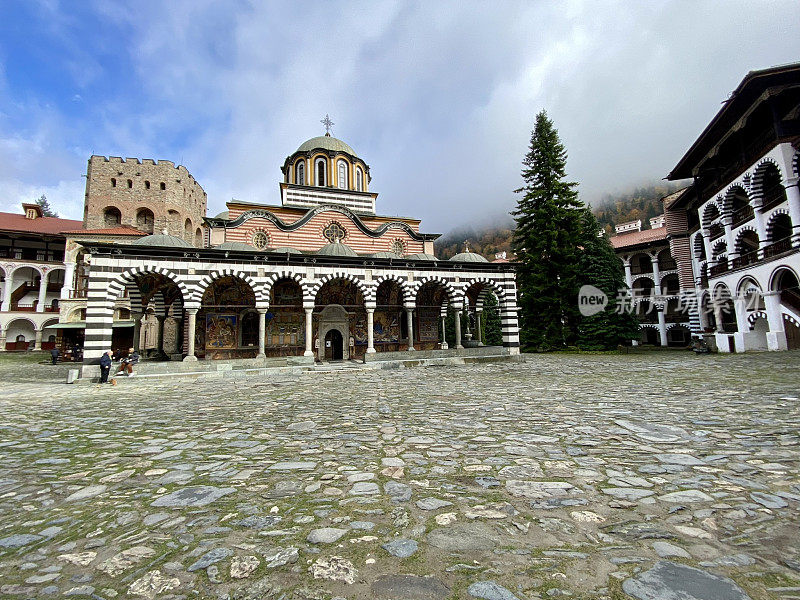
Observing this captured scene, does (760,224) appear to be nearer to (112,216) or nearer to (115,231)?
(115,231)

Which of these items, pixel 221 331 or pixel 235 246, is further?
pixel 235 246

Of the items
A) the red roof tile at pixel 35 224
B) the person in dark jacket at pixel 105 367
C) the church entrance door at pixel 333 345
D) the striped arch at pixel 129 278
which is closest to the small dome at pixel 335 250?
the church entrance door at pixel 333 345

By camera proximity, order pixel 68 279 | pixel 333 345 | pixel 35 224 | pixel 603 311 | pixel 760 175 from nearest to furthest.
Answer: pixel 760 175, pixel 333 345, pixel 603 311, pixel 68 279, pixel 35 224

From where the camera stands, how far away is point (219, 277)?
1664cm

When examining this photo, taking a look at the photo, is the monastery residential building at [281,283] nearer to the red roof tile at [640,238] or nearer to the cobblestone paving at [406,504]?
the cobblestone paving at [406,504]

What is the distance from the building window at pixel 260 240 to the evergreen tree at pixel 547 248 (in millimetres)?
16110

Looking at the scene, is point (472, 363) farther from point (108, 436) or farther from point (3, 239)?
point (3, 239)

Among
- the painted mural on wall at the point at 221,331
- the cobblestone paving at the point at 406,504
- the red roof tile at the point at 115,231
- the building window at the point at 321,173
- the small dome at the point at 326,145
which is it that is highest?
the small dome at the point at 326,145

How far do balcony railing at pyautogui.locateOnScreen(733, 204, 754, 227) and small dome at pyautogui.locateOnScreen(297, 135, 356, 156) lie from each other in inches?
956

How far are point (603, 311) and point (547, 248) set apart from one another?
16.8 feet

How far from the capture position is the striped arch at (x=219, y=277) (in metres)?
16.0

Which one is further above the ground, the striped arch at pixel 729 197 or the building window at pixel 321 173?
the building window at pixel 321 173

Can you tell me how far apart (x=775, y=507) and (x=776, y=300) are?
854 inches

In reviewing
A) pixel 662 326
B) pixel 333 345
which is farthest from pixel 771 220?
pixel 333 345
